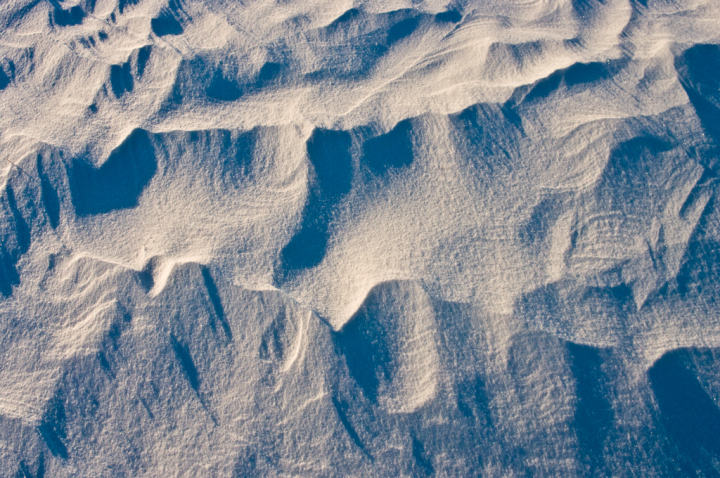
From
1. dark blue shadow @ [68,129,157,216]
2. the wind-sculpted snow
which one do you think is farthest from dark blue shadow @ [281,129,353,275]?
dark blue shadow @ [68,129,157,216]

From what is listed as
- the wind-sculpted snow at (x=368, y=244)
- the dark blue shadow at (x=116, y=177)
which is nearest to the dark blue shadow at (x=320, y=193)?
the wind-sculpted snow at (x=368, y=244)

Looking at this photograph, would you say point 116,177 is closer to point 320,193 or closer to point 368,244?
point 320,193

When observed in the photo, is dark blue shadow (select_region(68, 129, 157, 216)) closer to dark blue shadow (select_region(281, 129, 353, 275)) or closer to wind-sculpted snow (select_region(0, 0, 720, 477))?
wind-sculpted snow (select_region(0, 0, 720, 477))

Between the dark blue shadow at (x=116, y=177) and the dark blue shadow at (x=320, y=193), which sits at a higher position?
the dark blue shadow at (x=116, y=177)

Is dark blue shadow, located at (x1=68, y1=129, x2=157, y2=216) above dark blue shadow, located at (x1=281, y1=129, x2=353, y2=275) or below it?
above

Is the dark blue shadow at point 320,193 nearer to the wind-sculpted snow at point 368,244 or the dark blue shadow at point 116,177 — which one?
the wind-sculpted snow at point 368,244

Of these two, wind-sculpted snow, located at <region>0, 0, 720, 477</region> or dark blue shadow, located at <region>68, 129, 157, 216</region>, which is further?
dark blue shadow, located at <region>68, 129, 157, 216</region>

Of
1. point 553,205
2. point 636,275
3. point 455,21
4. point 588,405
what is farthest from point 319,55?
point 588,405

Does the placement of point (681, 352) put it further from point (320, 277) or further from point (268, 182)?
point (268, 182)

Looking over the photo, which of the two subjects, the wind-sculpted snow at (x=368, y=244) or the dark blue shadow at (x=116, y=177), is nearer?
the wind-sculpted snow at (x=368, y=244)
